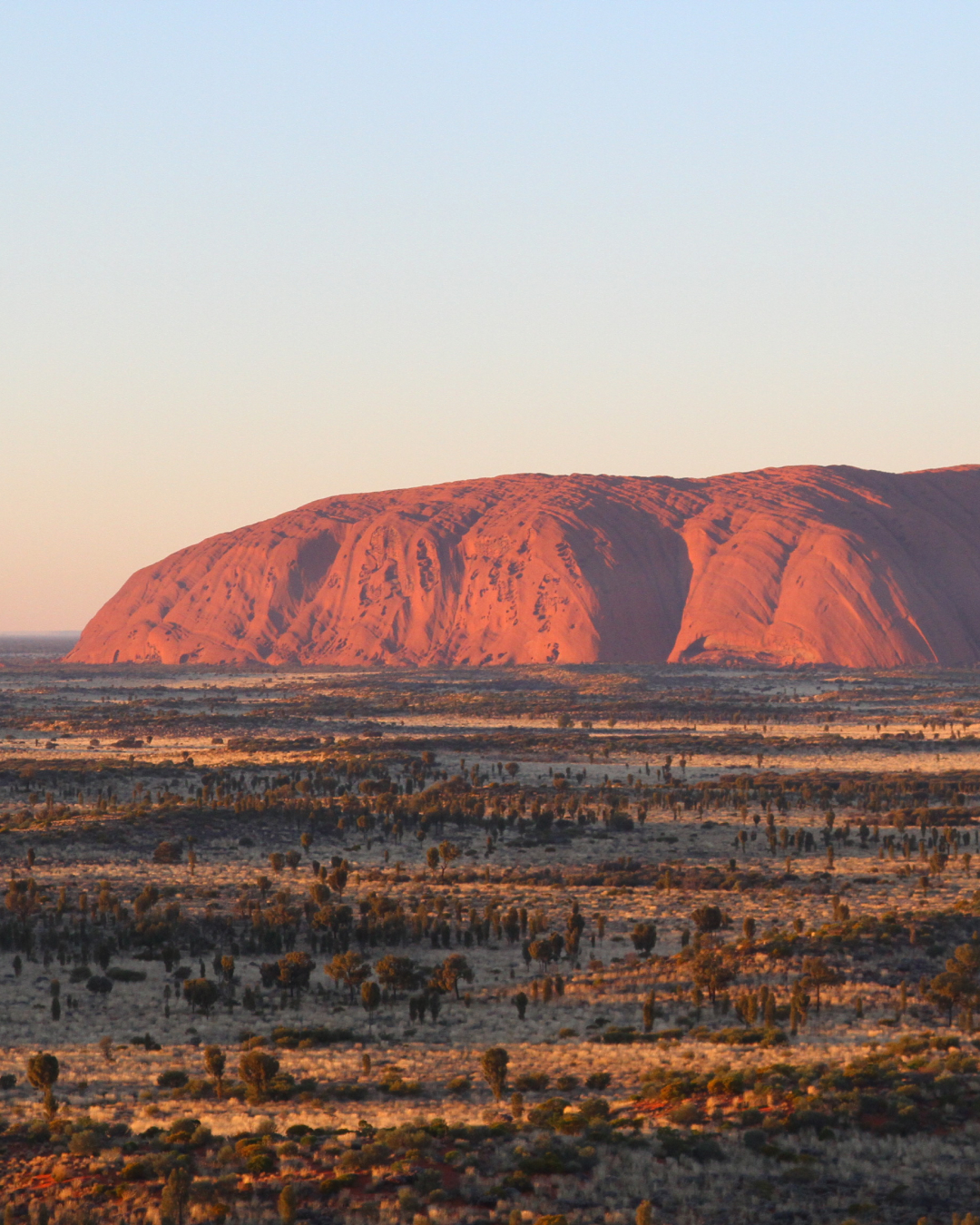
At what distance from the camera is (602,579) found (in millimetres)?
154750

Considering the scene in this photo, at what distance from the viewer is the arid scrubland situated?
1591 centimetres

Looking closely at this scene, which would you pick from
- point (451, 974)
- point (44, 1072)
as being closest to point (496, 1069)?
point (451, 974)

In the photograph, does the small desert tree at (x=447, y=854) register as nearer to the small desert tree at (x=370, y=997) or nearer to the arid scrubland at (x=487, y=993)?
the arid scrubland at (x=487, y=993)

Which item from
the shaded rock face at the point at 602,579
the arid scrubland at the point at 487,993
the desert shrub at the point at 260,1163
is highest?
the shaded rock face at the point at 602,579

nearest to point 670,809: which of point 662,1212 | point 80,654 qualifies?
point 662,1212

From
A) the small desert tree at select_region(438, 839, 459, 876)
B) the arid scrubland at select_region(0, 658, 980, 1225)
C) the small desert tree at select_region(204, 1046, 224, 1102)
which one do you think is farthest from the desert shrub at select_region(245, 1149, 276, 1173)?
the small desert tree at select_region(438, 839, 459, 876)

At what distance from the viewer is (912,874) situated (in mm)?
35844

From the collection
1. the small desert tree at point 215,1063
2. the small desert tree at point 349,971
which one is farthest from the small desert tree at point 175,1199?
the small desert tree at point 349,971

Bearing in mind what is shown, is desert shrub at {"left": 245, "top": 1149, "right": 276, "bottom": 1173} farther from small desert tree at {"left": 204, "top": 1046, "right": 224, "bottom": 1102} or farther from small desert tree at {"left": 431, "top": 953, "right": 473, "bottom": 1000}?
small desert tree at {"left": 431, "top": 953, "right": 473, "bottom": 1000}

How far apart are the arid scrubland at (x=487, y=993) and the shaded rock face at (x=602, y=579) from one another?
86060mm

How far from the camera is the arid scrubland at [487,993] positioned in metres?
15.9

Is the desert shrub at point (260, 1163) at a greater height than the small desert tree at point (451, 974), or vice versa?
the desert shrub at point (260, 1163)

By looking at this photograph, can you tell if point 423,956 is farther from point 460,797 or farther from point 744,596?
point 744,596

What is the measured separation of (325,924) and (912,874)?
636 inches
